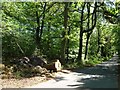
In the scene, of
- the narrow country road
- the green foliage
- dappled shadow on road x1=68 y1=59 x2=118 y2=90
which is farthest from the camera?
the green foliage

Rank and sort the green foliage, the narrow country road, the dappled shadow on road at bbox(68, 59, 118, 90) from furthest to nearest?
the green foliage
the dappled shadow on road at bbox(68, 59, 118, 90)
the narrow country road

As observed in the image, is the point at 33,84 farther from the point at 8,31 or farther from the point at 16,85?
the point at 8,31

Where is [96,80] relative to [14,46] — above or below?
below

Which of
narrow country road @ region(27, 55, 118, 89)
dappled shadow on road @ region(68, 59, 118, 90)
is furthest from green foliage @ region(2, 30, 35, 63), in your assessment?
dappled shadow on road @ region(68, 59, 118, 90)

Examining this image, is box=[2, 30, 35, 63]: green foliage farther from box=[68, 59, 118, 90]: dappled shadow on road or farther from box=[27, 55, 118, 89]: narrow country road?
box=[68, 59, 118, 90]: dappled shadow on road

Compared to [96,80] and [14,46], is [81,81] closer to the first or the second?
[96,80]

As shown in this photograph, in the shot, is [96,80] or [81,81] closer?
[81,81]

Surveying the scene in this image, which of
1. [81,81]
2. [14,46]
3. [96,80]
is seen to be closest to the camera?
[81,81]

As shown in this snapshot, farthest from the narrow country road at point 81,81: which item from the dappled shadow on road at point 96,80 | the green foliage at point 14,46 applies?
the green foliage at point 14,46

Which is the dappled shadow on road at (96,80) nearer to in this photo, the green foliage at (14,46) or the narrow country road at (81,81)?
the narrow country road at (81,81)

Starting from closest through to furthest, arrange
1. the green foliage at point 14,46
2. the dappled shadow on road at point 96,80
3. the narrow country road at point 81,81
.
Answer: the narrow country road at point 81,81 < the dappled shadow on road at point 96,80 < the green foliage at point 14,46

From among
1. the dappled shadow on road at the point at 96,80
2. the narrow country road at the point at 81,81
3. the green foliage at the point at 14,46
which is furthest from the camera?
the green foliage at the point at 14,46

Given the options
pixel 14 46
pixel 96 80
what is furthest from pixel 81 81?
pixel 14 46

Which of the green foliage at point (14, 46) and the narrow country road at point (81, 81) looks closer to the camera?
the narrow country road at point (81, 81)
